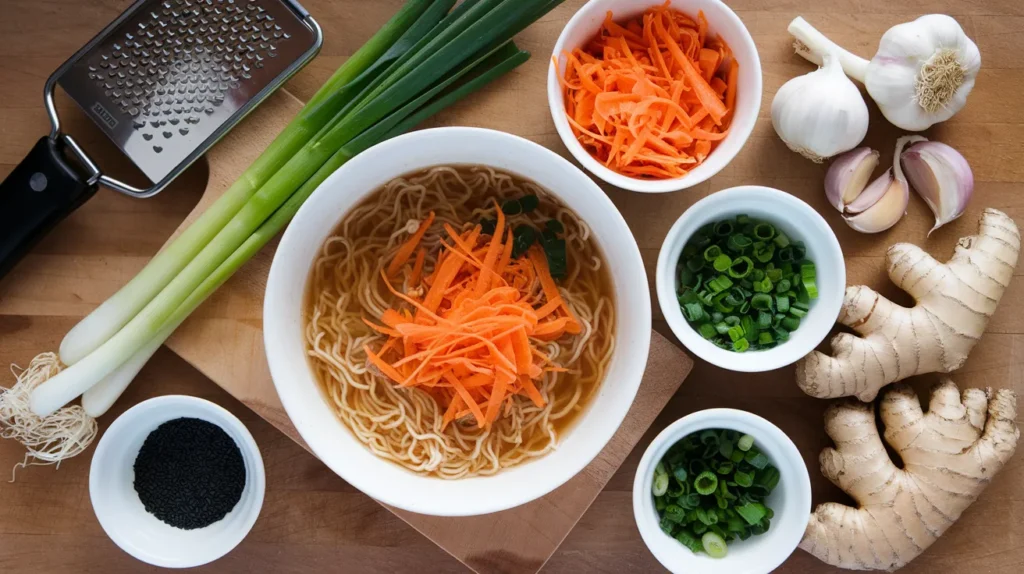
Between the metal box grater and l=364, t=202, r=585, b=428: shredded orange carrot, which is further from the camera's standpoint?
the metal box grater

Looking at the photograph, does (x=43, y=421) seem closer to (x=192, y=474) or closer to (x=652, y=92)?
(x=192, y=474)

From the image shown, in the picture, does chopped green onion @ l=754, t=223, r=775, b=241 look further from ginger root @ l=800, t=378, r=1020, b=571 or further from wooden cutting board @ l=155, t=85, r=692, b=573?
ginger root @ l=800, t=378, r=1020, b=571

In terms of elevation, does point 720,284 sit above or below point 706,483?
above

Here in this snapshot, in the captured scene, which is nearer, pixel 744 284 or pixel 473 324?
pixel 473 324

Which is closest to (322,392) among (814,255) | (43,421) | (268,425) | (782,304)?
(268,425)

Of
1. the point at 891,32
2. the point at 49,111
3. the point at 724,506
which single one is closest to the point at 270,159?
the point at 49,111

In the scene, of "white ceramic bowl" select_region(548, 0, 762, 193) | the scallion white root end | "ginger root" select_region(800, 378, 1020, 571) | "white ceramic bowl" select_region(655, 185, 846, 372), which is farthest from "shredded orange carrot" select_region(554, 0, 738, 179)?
the scallion white root end

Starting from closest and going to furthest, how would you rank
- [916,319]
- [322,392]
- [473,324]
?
1. [473,324]
2. [322,392]
3. [916,319]

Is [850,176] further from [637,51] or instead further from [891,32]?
[637,51]
